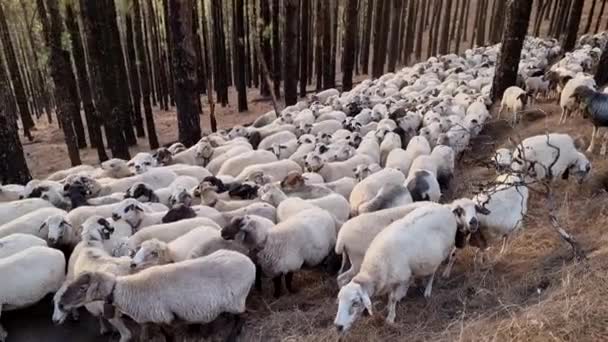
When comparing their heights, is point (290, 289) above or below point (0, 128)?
below

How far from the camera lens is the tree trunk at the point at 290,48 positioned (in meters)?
14.8

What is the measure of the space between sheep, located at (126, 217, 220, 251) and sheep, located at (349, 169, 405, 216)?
2.16 meters

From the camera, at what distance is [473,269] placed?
20.2 feet

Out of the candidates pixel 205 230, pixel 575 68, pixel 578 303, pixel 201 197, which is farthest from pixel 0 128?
pixel 575 68

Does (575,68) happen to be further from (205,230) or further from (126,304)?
(126,304)

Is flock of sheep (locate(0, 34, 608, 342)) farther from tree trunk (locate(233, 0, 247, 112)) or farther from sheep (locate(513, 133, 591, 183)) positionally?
tree trunk (locate(233, 0, 247, 112))

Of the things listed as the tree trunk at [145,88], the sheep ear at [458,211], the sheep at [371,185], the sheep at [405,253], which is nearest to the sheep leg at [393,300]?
the sheep at [405,253]

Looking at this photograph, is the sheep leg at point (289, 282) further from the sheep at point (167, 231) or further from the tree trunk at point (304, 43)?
the tree trunk at point (304, 43)

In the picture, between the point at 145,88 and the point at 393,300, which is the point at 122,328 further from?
the point at 145,88

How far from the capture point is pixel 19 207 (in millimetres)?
7551

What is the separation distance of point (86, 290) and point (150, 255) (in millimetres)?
825

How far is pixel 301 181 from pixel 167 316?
3.41 m

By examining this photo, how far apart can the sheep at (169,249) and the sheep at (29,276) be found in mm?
1160

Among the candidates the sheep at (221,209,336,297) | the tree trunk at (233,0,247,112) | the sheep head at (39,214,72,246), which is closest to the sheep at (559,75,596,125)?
the sheep at (221,209,336,297)
